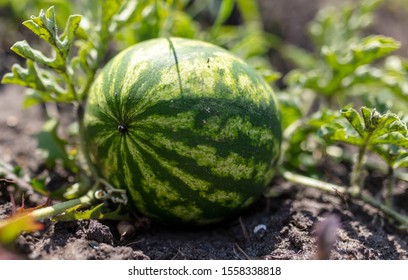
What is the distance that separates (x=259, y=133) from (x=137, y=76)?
0.60 metres

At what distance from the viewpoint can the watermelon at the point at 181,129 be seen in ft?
6.68

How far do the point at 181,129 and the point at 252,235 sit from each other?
70 centimetres

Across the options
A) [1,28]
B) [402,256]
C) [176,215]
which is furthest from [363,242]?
[1,28]

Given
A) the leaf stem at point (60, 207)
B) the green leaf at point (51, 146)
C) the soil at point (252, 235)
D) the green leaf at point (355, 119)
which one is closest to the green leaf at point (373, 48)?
the green leaf at point (355, 119)

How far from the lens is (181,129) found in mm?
2025

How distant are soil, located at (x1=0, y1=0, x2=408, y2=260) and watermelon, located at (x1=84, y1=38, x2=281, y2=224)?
14 cm

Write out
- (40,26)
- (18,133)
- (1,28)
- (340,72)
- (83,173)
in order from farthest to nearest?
(1,28) → (18,133) → (340,72) → (83,173) → (40,26)

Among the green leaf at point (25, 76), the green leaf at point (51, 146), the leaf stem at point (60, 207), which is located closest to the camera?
the leaf stem at point (60, 207)

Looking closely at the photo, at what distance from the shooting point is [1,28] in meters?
3.98

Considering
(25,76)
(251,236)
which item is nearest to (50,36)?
(25,76)

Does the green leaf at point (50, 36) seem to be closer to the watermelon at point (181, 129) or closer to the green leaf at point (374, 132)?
the watermelon at point (181, 129)

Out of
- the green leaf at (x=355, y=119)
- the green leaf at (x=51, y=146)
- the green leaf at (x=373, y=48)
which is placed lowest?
the green leaf at (x=51, y=146)

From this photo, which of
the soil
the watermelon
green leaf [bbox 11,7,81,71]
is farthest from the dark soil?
green leaf [bbox 11,7,81,71]

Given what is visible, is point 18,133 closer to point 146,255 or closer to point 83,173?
point 83,173
